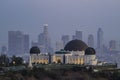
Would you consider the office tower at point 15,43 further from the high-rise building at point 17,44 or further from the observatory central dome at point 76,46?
the observatory central dome at point 76,46

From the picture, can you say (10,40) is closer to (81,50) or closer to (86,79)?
(81,50)

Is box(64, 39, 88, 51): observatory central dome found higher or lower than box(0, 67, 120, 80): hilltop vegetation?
higher

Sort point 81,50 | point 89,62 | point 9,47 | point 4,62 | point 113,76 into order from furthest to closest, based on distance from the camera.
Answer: point 9,47
point 81,50
point 89,62
point 4,62
point 113,76

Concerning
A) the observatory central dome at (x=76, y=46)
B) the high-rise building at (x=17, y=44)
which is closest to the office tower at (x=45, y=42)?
the high-rise building at (x=17, y=44)

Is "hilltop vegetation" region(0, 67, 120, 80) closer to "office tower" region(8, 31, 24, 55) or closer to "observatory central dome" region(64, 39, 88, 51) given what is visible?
"observatory central dome" region(64, 39, 88, 51)

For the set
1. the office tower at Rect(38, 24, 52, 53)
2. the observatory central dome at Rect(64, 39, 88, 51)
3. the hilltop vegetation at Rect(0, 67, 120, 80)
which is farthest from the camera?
the office tower at Rect(38, 24, 52, 53)

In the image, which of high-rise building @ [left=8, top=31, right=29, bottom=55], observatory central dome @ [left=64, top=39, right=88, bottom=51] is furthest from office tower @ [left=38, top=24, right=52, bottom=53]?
observatory central dome @ [left=64, top=39, right=88, bottom=51]

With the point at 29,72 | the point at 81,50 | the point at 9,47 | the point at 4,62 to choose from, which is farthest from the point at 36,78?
the point at 9,47

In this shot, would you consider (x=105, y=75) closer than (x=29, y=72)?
No

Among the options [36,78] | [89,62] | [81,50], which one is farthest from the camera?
[81,50]

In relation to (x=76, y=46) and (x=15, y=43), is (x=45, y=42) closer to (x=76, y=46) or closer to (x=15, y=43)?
(x=15, y=43)

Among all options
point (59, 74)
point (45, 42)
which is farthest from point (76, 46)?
point (45, 42)
